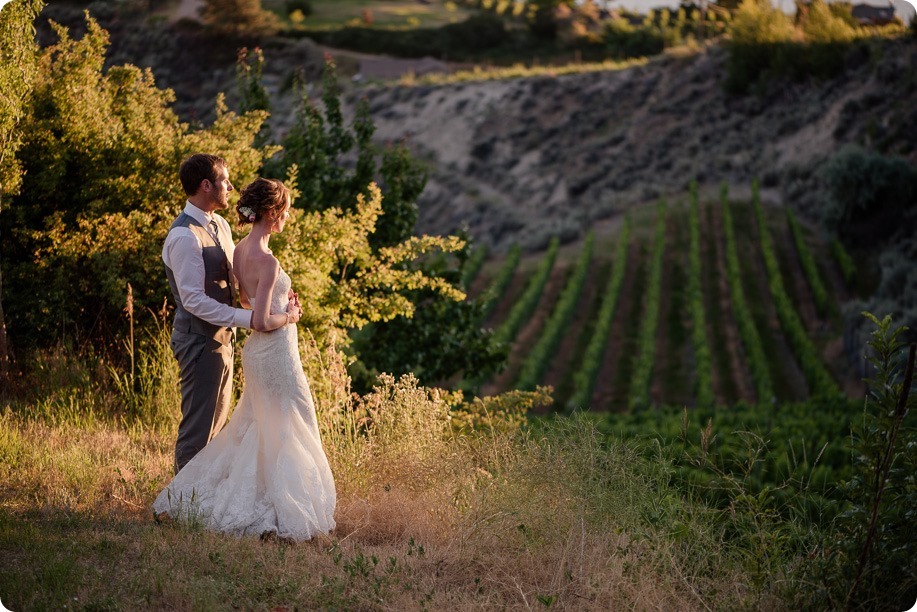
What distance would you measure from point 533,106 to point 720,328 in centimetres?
2768

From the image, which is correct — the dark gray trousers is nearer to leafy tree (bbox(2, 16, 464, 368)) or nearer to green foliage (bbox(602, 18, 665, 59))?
leafy tree (bbox(2, 16, 464, 368))

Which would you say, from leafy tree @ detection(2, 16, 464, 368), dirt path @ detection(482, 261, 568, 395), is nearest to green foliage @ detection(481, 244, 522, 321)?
dirt path @ detection(482, 261, 568, 395)

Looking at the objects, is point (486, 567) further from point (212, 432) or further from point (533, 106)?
point (533, 106)

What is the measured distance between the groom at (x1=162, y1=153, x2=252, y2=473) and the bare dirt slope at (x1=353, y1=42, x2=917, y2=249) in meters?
29.1

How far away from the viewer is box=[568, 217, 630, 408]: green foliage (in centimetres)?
2009

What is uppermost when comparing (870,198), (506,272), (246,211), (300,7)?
(300,7)

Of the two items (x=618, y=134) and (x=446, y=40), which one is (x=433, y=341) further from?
(x=446, y=40)

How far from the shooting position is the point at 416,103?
5088 centimetres

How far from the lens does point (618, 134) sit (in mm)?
45406

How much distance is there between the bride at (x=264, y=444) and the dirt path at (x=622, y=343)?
16153mm

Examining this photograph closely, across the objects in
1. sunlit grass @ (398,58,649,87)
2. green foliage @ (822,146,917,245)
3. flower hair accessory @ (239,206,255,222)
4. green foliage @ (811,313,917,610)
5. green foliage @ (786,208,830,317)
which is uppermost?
sunlit grass @ (398,58,649,87)

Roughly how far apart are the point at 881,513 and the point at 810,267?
2414 cm

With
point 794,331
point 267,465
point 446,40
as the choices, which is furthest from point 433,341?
point 446,40

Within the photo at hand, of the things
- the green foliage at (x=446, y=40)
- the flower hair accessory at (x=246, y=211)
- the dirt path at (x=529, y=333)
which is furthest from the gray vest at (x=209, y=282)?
the green foliage at (x=446, y=40)
